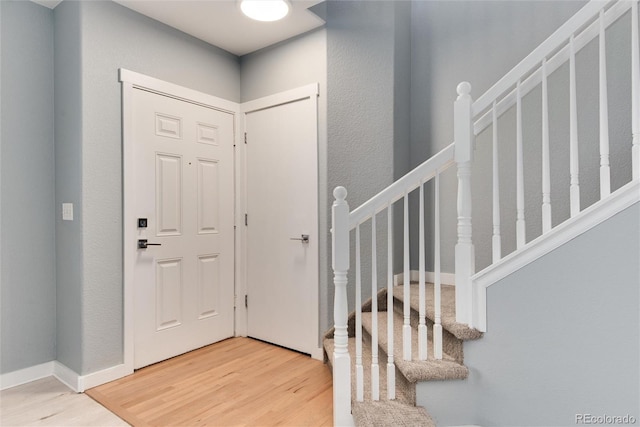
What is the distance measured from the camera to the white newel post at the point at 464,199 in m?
1.73

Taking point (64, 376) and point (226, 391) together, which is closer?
point (226, 391)

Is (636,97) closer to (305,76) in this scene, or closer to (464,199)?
(464,199)

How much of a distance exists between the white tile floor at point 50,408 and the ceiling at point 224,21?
2.56 meters

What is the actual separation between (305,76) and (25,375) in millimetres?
2865

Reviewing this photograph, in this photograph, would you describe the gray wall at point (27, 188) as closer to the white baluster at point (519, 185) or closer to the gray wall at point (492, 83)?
the gray wall at point (492, 83)

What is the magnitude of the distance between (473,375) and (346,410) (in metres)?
0.64

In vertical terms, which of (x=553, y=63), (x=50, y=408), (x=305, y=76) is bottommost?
(x=50, y=408)

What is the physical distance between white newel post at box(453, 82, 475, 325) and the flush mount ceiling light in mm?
1380

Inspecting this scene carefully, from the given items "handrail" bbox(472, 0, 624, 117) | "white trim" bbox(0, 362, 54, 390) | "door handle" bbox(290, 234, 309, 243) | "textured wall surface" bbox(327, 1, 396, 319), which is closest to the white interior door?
"door handle" bbox(290, 234, 309, 243)

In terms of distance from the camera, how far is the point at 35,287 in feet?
8.02

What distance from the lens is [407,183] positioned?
179 cm

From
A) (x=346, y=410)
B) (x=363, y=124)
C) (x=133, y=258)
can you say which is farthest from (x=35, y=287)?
(x=363, y=124)

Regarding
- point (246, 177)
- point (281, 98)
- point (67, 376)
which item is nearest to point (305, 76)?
point (281, 98)

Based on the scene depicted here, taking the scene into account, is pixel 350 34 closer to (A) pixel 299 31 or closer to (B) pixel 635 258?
(A) pixel 299 31
